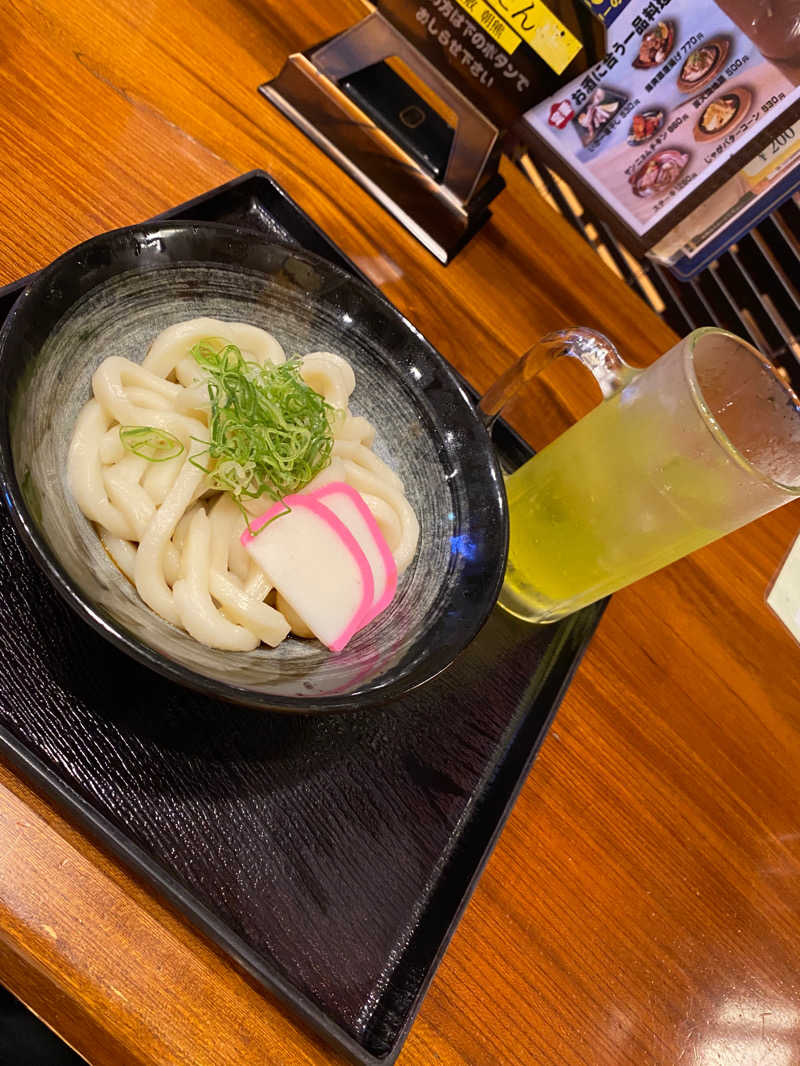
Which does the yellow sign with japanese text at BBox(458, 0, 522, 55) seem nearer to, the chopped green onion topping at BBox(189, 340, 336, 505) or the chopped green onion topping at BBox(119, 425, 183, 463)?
the chopped green onion topping at BBox(189, 340, 336, 505)

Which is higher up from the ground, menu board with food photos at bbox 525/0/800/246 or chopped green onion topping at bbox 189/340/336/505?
chopped green onion topping at bbox 189/340/336/505

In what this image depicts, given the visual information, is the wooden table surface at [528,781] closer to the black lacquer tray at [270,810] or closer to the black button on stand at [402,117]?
the black lacquer tray at [270,810]

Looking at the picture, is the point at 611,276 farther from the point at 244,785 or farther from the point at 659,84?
the point at 244,785

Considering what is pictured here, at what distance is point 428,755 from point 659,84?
1.26 meters

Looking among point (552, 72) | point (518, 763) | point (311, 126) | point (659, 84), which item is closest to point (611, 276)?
point (659, 84)

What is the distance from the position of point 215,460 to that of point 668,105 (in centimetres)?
114

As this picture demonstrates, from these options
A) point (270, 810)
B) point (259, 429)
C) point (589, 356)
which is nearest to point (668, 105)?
point (589, 356)

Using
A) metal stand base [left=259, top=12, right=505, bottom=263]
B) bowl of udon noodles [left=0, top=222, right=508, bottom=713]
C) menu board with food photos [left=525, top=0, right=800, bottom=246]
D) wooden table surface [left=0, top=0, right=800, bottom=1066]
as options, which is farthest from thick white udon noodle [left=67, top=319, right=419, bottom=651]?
menu board with food photos [left=525, top=0, right=800, bottom=246]

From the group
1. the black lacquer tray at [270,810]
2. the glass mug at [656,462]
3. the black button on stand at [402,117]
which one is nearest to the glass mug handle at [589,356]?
the glass mug at [656,462]

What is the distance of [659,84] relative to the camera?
59.1 inches

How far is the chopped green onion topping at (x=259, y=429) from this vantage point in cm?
96

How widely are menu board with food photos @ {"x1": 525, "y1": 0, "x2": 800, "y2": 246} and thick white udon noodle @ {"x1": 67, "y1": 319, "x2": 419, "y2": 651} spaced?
87cm

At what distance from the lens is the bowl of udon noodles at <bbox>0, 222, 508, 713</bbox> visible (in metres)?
0.84

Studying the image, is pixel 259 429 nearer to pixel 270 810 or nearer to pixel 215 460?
pixel 215 460
